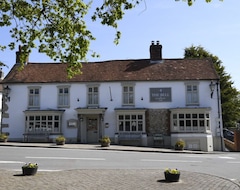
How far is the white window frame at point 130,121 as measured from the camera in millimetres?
27141

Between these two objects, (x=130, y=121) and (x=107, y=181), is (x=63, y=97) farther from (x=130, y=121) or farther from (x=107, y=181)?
(x=107, y=181)

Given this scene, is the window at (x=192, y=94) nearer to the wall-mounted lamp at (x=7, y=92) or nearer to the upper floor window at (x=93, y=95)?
the upper floor window at (x=93, y=95)

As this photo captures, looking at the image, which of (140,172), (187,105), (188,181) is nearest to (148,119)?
(187,105)

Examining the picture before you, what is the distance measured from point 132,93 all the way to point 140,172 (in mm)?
16409

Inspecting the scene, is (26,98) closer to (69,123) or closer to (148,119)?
(69,123)

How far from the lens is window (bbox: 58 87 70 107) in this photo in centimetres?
2836

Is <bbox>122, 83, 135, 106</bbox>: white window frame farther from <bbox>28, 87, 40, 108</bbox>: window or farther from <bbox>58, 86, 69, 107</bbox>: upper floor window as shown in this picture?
<bbox>28, 87, 40, 108</bbox>: window

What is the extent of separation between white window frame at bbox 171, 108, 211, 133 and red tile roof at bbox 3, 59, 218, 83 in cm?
321

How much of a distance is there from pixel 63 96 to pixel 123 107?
5.99 m

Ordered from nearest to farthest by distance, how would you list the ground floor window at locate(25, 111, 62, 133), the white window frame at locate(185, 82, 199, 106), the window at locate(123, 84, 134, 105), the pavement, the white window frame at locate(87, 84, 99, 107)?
1. the pavement
2. the white window frame at locate(185, 82, 199, 106)
3. the ground floor window at locate(25, 111, 62, 133)
4. the window at locate(123, 84, 134, 105)
5. the white window frame at locate(87, 84, 99, 107)

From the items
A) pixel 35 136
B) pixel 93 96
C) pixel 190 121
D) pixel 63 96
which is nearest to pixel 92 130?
pixel 93 96

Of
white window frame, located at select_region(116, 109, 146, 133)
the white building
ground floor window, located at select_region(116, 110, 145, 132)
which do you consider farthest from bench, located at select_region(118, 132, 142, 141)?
ground floor window, located at select_region(116, 110, 145, 132)

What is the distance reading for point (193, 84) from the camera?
27.6 m

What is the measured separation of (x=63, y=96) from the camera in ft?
93.5
